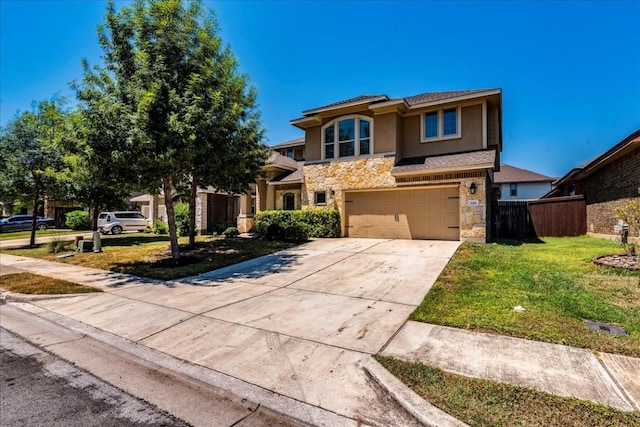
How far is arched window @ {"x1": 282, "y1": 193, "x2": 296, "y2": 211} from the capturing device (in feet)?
61.5

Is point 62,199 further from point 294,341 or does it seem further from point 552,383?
point 552,383

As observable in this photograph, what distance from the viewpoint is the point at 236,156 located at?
419 inches

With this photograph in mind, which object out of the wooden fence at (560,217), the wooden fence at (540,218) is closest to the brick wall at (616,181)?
the wooden fence at (560,217)

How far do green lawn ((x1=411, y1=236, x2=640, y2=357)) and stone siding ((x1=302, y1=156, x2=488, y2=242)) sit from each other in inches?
151

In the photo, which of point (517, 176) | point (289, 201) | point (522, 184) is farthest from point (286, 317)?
point (517, 176)

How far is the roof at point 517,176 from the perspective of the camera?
124 ft

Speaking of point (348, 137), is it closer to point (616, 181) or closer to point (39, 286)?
point (616, 181)

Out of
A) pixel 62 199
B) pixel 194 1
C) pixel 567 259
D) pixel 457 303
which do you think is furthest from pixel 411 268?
pixel 62 199

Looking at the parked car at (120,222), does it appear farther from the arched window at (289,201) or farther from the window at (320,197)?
the window at (320,197)

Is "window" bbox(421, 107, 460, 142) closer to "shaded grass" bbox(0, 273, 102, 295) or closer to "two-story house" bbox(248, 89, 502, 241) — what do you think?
"two-story house" bbox(248, 89, 502, 241)

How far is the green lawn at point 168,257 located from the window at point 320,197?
3.36 m

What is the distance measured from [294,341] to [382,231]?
11154 millimetres

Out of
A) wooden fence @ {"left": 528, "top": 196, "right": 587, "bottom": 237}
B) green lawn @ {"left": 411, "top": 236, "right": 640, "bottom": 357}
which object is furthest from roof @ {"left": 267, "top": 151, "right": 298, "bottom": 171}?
wooden fence @ {"left": 528, "top": 196, "right": 587, "bottom": 237}

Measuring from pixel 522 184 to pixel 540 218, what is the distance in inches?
974
